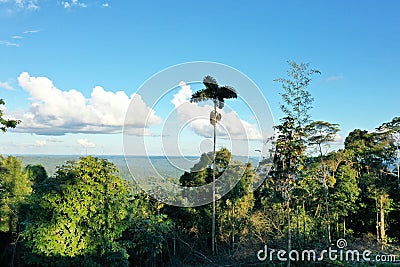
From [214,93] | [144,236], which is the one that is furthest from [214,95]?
[144,236]

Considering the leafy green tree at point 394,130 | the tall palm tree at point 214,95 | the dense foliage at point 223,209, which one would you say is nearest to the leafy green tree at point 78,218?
the dense foliage at point 223,209

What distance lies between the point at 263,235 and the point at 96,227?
16.6ft

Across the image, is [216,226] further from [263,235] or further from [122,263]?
[122,263]

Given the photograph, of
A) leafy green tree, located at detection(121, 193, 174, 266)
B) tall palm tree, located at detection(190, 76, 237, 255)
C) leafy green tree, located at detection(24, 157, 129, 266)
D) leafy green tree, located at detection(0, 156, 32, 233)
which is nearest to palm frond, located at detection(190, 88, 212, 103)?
tall palm tree, located at detection(190, 76, 237, 255)

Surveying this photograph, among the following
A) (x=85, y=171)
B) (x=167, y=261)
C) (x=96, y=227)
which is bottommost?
(x=167, y=261)

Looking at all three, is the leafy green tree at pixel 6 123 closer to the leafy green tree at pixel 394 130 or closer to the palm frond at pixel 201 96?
the palm frond at pixel 201 96

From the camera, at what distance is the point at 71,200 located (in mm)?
6922

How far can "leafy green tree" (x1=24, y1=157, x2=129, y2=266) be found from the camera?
6.78m

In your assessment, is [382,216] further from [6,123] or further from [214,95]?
[6,123]

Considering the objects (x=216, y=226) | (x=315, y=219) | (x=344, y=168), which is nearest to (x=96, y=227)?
(x=216, y=226)

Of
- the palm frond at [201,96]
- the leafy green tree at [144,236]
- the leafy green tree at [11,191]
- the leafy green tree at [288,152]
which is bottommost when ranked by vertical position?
the leafy green tree at [144,236]

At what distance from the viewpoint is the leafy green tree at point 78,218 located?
6.78 metres

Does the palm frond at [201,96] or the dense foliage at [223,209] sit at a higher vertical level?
the palm frond at [201,96]

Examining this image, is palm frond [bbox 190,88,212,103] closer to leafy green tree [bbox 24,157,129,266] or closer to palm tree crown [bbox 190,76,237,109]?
palm tree crown [bbox 190,76,237,109]
